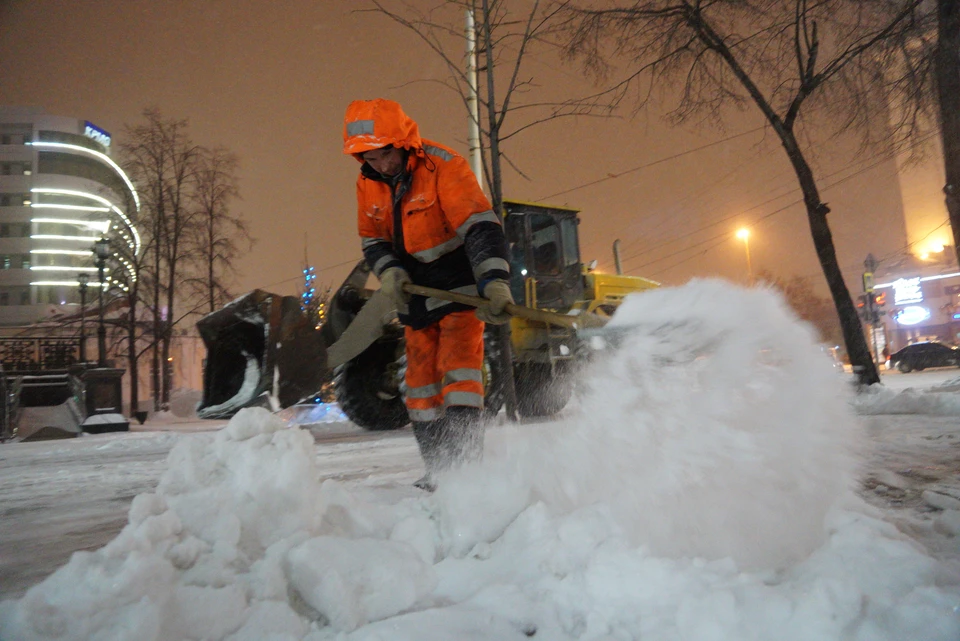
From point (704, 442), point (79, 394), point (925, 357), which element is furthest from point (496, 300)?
point (925, 357)

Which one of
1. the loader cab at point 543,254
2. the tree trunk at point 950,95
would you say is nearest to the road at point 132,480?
the loader cab at point 543,254

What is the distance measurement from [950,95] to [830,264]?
11.1 ft

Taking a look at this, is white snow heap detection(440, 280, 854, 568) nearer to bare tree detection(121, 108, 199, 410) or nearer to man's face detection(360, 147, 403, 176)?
man's face detection(360, 147, 403, 176)

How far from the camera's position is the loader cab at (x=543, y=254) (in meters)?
8.29

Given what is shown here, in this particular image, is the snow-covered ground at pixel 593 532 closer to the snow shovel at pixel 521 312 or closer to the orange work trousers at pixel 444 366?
the snow shovel at pixel 521 312

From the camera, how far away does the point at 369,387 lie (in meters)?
7.39

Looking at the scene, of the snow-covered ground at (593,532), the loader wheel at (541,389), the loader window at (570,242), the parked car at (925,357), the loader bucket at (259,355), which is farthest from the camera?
the parked car at (925,357)

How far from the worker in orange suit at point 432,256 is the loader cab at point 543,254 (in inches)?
186

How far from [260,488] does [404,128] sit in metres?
1.80

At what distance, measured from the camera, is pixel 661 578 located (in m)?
1.77

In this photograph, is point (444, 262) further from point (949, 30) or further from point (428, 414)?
point (949, 30)

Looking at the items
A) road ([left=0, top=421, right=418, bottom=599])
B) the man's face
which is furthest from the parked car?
the man's face

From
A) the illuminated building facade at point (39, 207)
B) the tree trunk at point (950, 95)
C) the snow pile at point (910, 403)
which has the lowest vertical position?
the snow pile at point (910, 403)

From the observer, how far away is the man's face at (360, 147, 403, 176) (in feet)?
10.4
